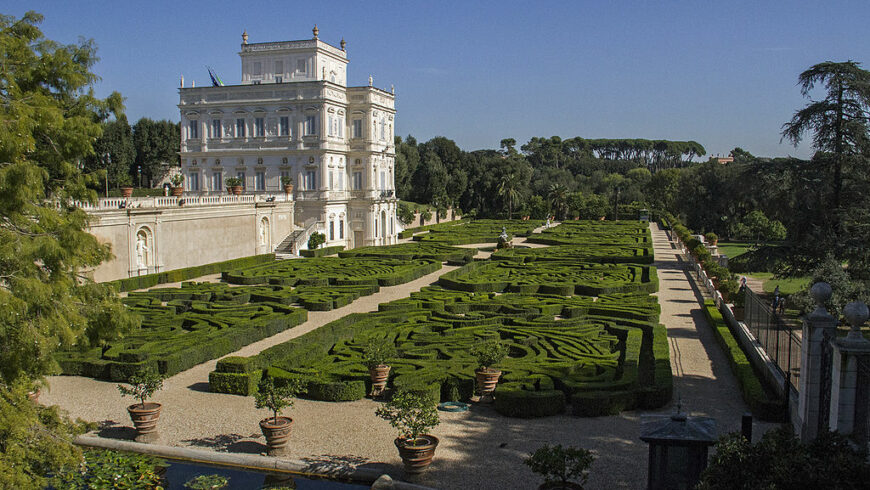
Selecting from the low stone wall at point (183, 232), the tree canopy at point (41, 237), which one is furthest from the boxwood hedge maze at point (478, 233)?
the tree canopy at point (41, 237)

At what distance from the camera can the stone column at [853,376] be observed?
9320 mm

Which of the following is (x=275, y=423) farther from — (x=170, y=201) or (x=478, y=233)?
(x=478, y=233)

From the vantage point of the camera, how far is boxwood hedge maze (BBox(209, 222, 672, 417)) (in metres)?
14.4

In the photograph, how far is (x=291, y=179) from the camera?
48.6 m

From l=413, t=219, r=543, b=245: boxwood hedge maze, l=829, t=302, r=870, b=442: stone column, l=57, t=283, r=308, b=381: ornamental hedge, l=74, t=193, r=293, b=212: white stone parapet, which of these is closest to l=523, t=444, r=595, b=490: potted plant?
l=829, t=302, r=870, b=442: stone column

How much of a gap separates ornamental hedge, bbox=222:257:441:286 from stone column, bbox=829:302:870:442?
21.1 metres

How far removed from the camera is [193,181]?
167 ft

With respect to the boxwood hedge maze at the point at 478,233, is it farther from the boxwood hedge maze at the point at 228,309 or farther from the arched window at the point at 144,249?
the arched window at the point at 144,249

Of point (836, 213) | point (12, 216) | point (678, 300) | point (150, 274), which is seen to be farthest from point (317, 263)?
point (12, 216)

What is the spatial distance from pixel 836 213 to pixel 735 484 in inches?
703

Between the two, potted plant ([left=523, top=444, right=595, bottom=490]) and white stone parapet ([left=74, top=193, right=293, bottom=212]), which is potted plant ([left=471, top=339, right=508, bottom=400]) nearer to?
potted plant ([left=523, top=444, right=595, bottom=490])

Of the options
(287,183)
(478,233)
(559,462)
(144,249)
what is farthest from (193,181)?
(559,462)

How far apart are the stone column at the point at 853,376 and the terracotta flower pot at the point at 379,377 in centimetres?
845

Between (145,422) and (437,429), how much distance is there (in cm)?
503
